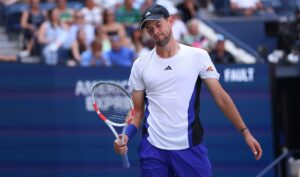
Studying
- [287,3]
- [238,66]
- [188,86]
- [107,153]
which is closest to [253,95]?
[238,66]

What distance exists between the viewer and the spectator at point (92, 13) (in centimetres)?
1279

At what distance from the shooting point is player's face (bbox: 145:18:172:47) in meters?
6.24

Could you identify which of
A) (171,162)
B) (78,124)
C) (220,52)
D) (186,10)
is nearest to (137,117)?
(171,162)

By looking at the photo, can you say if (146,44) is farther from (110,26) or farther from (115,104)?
(115,104)

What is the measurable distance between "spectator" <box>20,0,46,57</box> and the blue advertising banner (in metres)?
2.67

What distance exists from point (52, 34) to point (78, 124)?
9.12 ft

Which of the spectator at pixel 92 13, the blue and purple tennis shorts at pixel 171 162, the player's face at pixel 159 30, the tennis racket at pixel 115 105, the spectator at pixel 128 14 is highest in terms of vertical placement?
the player's face at pixel 159 30

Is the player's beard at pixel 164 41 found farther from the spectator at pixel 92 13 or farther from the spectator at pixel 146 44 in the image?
the spectator at pixel 92 13

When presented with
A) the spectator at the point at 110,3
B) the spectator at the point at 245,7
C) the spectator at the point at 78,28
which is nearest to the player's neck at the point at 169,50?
the spectator at the point at 78,28

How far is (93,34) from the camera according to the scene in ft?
40.1

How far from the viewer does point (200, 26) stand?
1465 cm

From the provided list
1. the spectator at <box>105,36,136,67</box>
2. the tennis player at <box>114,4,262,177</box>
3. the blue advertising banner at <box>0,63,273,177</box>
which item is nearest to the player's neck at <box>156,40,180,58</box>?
the tennis player at <box>114,4,262,177</box>

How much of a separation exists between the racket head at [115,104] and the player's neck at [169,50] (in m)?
Answer: 0.41

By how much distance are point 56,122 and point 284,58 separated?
5826mm
